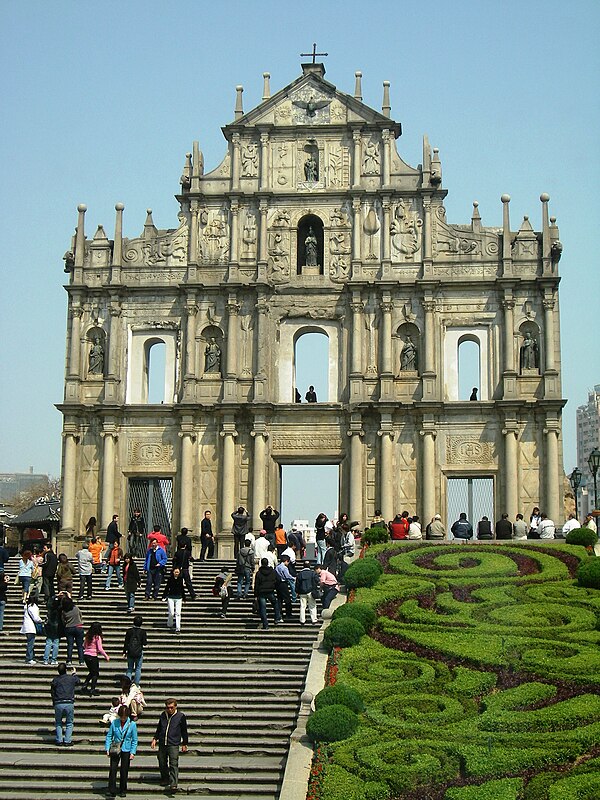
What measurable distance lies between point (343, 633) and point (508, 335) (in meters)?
19.7

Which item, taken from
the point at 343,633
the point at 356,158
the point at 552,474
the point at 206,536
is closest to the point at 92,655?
the point at 343,633

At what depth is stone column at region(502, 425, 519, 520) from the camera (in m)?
43.0

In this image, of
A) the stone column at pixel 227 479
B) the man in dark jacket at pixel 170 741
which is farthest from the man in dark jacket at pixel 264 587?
the stone column at pixel 227 479

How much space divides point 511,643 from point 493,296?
20.5 m

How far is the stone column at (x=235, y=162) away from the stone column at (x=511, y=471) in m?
13.3

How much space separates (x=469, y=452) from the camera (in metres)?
44.2

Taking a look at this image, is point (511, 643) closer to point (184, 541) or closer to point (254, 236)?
point (184, 541)

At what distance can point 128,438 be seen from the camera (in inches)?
1789

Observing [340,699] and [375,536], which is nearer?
[340,699]

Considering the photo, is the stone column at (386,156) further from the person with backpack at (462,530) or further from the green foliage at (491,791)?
the green foliage at (491,791)

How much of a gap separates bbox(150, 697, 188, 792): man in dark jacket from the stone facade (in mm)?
21240

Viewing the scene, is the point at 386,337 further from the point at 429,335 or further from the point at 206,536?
the point at 206,536

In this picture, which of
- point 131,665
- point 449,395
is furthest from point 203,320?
point 131,665

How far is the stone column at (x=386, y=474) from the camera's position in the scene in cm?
4344
